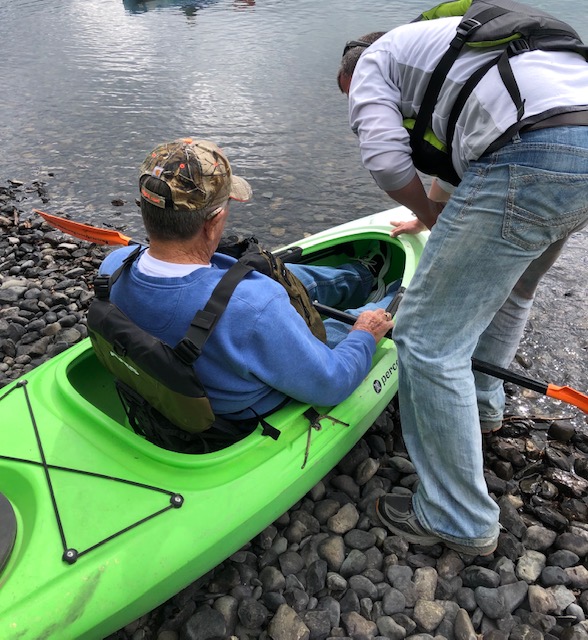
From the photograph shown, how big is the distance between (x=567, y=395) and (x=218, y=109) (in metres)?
7.90

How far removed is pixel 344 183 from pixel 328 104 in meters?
2.96

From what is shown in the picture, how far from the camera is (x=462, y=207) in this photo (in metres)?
1.88

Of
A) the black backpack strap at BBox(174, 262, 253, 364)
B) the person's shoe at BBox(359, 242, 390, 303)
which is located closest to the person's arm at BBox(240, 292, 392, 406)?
the black backpack strap at BBox(174, 262, 253, 364)

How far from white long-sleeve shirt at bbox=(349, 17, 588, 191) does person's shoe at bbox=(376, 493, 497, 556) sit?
1.34m

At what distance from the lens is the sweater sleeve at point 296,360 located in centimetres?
187

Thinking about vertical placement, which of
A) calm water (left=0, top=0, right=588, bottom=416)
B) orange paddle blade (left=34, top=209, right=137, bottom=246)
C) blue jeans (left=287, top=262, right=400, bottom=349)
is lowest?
calm water (left=0, top=0, right=588, bottom=416)

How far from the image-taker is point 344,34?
13.3 m

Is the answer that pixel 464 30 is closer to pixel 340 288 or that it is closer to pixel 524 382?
pixel 524 382

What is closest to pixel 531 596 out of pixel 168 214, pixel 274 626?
pixel 274 626

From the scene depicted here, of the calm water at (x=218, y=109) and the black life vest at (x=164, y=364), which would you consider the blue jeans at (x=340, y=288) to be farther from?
the calm water at (x=218, y=109)

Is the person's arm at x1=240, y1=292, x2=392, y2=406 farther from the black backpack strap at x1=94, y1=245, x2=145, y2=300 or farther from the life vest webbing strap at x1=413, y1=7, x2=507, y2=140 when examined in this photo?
the life vest webbing strap at x1=413, y1=7, x2=507, y2=140

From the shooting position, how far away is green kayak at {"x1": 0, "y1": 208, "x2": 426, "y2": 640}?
5.93ft

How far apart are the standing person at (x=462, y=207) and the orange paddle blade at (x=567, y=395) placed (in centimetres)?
56

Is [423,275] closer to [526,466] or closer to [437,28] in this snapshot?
[437,28]
